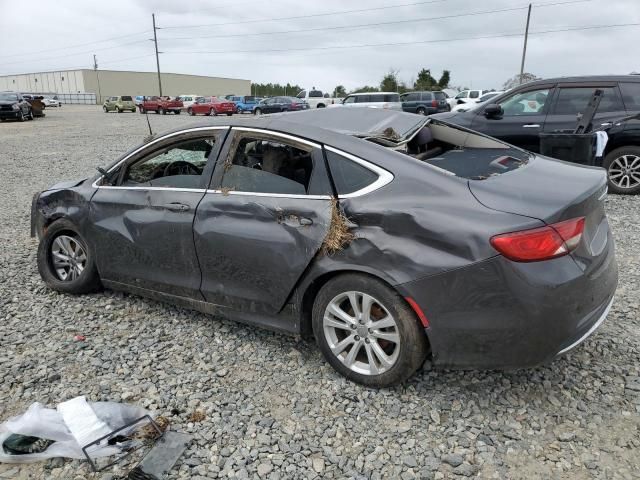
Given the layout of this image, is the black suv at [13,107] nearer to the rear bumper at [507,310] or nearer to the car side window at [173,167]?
the car side window at [173,167]

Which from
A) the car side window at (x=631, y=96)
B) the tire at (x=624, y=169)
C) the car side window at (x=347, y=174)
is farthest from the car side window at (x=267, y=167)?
the car side window at (x=631, y=96)

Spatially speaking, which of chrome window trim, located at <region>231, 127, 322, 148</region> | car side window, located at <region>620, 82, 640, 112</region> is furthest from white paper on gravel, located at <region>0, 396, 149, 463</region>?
car side window, located at <region>620, 82, 640, 112</region>

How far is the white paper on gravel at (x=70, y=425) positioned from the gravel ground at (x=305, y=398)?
6 centimetres

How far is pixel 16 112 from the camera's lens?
27594 mm

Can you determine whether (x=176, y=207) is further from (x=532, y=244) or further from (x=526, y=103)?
(x=526, y=103)

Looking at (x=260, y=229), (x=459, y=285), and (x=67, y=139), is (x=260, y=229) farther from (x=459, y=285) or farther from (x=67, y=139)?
(x=67, y=139)

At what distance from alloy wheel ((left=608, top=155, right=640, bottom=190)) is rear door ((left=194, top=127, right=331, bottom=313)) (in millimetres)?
6302

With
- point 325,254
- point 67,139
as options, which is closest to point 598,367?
point 325,254

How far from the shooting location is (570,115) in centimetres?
774

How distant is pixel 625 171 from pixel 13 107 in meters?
29.4

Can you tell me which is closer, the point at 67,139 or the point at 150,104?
the point at 67,139

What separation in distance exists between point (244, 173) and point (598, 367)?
254 cm

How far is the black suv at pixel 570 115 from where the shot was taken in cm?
741

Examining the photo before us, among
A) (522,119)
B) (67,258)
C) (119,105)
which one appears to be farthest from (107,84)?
(67,258)
